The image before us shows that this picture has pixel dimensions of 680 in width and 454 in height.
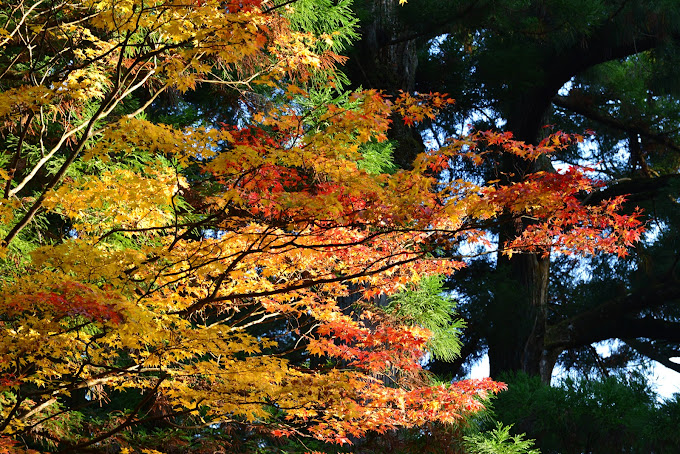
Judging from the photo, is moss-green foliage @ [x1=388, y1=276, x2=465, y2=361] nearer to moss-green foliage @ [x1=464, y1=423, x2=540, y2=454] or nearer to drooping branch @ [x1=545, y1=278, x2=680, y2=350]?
moss-green foliage @ [x1=464, y1=423, x2=540, y2=454]

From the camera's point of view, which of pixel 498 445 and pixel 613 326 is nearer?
pixel 498 445

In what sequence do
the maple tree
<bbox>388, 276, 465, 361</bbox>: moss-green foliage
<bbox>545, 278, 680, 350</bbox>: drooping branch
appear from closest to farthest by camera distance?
1. the maple tree
2. <bbox>388, 276, 465, 361</bbox>: moss-green foliage
3. <bbox>545, 278, 680, 350</bbox>: drooping branch

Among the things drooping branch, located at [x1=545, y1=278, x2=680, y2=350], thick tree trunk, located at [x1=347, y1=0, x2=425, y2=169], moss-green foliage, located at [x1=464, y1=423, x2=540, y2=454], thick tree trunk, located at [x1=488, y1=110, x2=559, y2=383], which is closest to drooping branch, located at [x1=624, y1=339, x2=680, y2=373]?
drooping branch, located at [x1=545, y1=278, x2=680, y2=350]

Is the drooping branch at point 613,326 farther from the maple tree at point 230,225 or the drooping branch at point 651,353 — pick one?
the maple tree at point 230,225

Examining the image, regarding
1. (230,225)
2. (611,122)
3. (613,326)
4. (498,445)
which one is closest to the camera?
(230,225)

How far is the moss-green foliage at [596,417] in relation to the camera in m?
6.47

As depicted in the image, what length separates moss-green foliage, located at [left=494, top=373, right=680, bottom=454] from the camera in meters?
6.47

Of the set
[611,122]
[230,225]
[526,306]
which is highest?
[611,122]

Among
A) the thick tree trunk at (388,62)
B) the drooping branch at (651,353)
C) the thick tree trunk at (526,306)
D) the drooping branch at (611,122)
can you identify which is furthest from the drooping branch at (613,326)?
the thick tree trunk at (388,62)

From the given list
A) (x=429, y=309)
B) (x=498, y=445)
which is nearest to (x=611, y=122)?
(x=429, y=309)

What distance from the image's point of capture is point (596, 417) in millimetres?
7000

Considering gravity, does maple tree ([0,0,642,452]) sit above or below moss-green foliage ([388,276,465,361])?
below

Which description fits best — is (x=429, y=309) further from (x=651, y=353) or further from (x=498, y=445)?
(x=651, y=353)

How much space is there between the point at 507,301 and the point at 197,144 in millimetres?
7823
